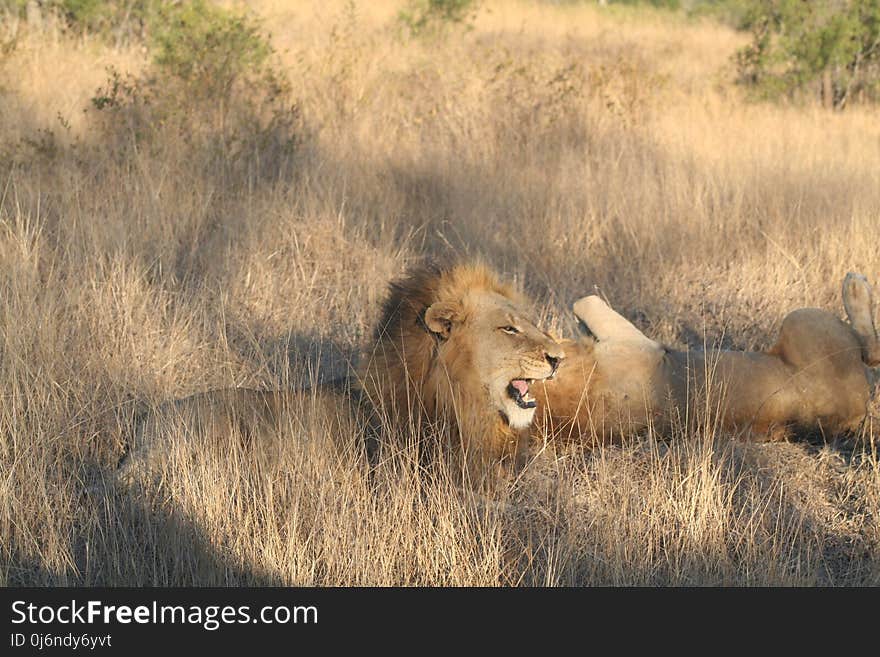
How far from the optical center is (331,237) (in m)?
6.41

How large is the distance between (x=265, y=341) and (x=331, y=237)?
1.35m

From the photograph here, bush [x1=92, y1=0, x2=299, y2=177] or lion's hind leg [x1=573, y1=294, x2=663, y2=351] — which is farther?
bush [x1=92, y1=0, x2=299, y2=177]

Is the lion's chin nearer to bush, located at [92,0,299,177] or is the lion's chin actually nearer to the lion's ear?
the lion's ear

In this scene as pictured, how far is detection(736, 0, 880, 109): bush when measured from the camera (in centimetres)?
1167

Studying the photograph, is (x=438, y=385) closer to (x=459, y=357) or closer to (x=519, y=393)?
(x=459, y=357)

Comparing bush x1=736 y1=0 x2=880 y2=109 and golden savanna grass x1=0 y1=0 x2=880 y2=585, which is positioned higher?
bush x1=736 y1=0 x2=880 y2=109

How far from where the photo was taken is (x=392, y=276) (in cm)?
604

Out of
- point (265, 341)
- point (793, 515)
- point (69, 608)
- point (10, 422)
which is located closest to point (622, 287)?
point (265, 341)

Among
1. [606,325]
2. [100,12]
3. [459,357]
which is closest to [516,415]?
[459,357]

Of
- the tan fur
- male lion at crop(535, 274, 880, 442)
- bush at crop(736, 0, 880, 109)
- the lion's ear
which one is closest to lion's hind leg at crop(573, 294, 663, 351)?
male lion at crop(535, 274, 880, 442)

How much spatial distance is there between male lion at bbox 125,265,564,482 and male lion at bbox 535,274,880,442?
0.41m

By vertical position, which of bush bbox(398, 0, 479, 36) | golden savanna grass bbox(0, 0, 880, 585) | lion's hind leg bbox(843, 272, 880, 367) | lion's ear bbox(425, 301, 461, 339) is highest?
bush bbox(398, 0, 479, 36)

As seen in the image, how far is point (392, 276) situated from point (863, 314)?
2610 mm

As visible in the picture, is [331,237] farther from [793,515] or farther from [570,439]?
[793,515]
